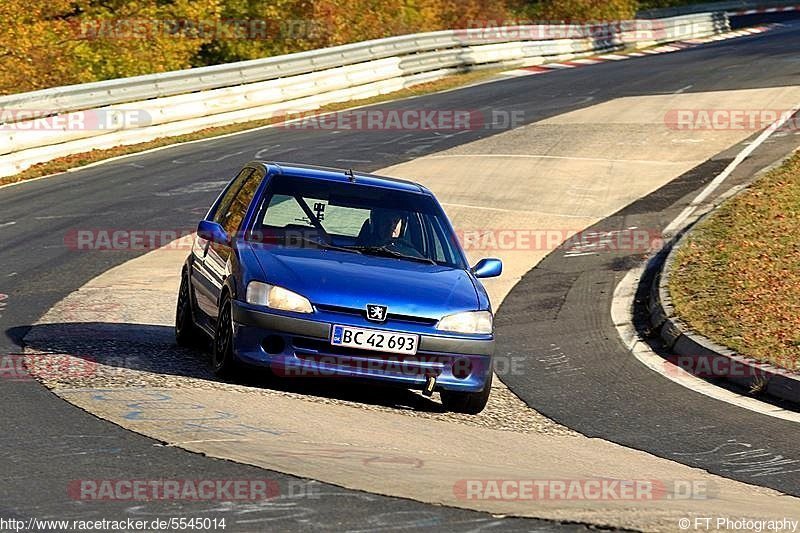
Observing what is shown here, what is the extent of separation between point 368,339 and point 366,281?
441mm

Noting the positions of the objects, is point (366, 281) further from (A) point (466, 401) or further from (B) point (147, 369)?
(B) point (147, 369)

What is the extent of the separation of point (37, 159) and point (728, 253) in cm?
1223

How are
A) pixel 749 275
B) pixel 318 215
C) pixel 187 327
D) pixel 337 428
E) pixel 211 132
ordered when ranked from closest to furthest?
pixel 337 428 → pixel 318 215 → pixel 187 327 → pixel 749 275 → pixel 211 132

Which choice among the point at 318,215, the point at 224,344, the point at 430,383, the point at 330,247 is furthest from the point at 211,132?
the point at 430,383

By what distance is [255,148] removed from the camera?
2403cm

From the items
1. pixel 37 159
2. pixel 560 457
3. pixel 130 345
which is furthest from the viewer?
pixel 37 159

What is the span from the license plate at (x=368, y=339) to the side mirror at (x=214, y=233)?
1439 millimetres

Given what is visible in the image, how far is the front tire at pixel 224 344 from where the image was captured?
8.85 meters

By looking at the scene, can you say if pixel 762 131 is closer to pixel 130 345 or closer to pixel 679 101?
pixel 679 101

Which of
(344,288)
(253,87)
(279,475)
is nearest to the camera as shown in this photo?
(279,475)

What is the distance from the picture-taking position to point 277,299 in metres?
8.62

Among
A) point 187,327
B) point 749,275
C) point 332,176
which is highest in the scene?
point 332,176

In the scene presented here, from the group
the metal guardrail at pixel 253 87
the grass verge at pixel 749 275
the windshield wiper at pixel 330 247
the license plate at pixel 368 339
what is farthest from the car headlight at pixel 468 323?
the metal guardrail at pixel 253 87

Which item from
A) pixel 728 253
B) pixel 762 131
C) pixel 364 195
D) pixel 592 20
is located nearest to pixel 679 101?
pixel 762 131
